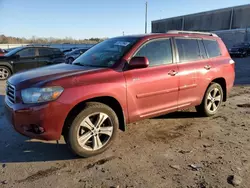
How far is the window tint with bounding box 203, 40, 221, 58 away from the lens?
17.0ft

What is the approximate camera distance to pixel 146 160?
3.43m

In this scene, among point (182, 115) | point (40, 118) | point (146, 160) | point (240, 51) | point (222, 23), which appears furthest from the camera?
point (222, 23)

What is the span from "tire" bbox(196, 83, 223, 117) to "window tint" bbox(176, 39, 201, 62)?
84cm

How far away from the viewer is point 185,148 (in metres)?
3.82

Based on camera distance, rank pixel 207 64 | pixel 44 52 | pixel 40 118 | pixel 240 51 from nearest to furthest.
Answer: pixel 40 118 → pixel 207 64 → pixel 44 52 → pixel 240 51

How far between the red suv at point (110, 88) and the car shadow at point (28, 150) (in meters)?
0.42

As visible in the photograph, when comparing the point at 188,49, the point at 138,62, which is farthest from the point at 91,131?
the point at 188,49

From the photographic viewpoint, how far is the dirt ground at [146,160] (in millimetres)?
2932

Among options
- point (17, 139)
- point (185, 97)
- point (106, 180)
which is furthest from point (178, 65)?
point (17, 139)

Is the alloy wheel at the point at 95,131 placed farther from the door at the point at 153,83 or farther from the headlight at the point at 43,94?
the headlight at the point at 43,94

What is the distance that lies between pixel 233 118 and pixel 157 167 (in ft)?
9.39

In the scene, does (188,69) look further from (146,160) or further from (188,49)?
(146,160)

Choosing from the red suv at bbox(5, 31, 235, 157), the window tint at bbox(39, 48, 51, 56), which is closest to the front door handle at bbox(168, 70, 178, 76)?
the red suv at bbox(5, 31, 235, 157)

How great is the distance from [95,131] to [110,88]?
2.24ft
